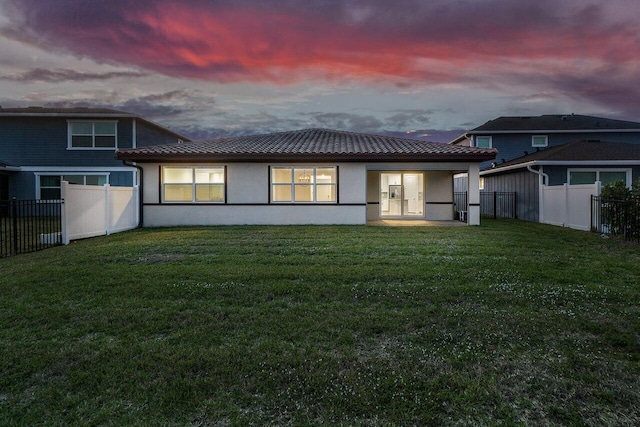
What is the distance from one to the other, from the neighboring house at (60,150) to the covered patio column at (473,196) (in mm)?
18443

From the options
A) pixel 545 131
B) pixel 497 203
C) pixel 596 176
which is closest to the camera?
pixel 596 176

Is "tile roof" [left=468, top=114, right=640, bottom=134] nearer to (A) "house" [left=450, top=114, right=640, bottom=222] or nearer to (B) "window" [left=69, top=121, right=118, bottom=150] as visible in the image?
(A) "house" [left=450, top=114, right=640, bottom=222]

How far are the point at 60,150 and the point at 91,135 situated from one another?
6.63ft

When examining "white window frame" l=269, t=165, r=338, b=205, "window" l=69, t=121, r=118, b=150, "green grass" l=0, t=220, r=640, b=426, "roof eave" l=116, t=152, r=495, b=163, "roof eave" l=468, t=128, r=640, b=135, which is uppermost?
"roof eave" l=468, t=128, r=640, b=135

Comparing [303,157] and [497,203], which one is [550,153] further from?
[303,157]

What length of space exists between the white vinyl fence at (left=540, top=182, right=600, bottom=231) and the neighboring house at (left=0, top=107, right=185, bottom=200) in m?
22.1

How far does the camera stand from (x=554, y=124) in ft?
94.4

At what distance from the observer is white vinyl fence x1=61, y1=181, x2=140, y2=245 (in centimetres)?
1102

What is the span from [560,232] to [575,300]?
9295mm

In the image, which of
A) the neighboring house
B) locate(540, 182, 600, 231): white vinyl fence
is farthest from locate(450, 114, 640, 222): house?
the neighboring house

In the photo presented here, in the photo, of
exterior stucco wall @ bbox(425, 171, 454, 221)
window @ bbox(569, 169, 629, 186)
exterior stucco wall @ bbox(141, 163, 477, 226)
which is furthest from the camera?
exterior stucco wall @ bbox(425, 171, 454, 221)

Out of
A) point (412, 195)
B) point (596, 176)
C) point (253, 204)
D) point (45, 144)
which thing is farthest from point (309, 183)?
point (45, 144)

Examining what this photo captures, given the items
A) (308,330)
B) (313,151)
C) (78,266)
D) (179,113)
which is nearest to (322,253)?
(308,330)

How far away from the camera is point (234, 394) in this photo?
9.51ft
